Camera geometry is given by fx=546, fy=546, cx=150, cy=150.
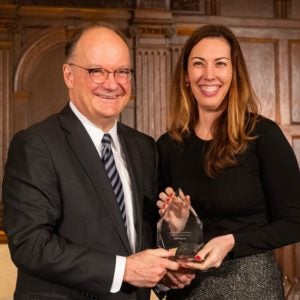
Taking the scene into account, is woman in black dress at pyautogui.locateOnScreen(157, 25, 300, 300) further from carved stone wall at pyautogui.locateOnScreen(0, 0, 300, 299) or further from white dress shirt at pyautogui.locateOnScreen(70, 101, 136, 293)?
carved stone wall at pyautogui.locateOnScreen(0, 0, 300, 299)

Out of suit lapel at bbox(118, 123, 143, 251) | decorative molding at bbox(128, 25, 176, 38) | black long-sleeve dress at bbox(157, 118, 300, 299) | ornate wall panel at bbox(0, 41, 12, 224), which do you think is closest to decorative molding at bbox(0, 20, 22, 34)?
ornate wall panel at bbox(0, 41, 12, 224)

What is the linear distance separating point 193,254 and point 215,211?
228mm

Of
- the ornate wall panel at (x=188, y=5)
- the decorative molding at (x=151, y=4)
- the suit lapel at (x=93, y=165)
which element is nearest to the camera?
the suit lapel at (x=93, y=165)

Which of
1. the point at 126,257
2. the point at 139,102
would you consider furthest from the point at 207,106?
the point at 139,102

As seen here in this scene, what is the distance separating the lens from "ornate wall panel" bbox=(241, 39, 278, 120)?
499 cm

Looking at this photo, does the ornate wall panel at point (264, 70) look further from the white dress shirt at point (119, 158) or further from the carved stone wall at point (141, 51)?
the white dress shirt at point (119, 158)

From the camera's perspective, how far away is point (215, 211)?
1.85 m

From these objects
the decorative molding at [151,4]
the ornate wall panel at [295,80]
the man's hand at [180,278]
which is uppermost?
the decorative molding at [151,4]

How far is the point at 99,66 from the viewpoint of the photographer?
1.72 meters

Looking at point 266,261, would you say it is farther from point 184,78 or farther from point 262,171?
point 184,78

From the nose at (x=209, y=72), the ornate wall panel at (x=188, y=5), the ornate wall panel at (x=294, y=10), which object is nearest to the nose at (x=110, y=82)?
the nose at (x=209, y=72)

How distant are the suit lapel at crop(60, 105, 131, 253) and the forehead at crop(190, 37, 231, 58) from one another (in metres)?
0.55

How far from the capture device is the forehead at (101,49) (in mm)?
1715

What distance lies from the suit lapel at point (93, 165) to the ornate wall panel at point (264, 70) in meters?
3.52
